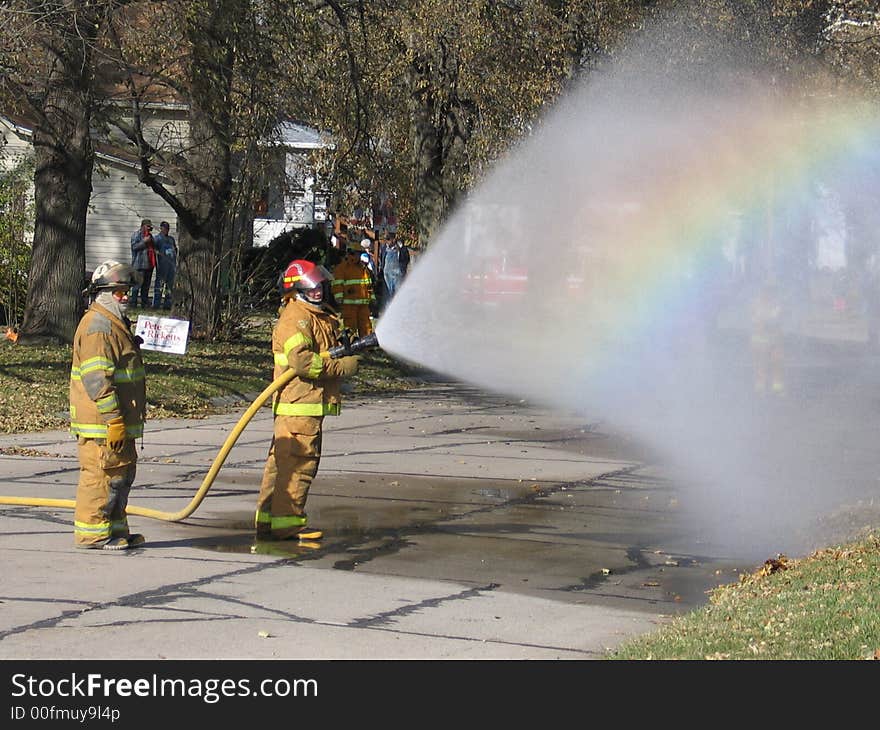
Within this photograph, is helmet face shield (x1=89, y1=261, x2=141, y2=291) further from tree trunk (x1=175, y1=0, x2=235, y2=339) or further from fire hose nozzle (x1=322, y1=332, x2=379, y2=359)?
tree trunk (x1=175, y1=0, x2=235, y2=339)

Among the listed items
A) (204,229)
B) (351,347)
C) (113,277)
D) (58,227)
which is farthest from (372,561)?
(204,229)

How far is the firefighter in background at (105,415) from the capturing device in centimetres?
847

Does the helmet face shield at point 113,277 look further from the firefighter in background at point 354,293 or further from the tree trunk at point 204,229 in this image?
the firefighter in background at point 354,293

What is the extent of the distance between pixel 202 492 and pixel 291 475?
65 centimetres

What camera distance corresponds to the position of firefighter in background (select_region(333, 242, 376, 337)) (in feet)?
74.6

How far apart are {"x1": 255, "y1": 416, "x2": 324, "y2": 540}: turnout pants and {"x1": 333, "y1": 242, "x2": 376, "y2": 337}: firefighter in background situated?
44.2 ft

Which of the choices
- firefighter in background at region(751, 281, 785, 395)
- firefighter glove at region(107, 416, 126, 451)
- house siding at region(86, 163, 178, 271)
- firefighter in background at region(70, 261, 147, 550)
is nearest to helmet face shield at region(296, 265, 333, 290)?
firefighter in background at region(70, 261, 147, 550)

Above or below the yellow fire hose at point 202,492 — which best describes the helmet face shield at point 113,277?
above

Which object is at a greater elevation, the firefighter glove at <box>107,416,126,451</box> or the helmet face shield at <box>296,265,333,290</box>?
the helmet face shield at <box>296,265,333,290</box>

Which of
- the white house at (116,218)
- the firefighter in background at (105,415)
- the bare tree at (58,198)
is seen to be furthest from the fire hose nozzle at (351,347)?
the white house at (116,218)

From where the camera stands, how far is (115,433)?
8.43 meters

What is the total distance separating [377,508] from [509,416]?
705 cm

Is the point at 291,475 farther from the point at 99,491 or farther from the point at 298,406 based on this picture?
the point at 99,491

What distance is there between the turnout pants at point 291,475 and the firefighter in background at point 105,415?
2.96 ft
